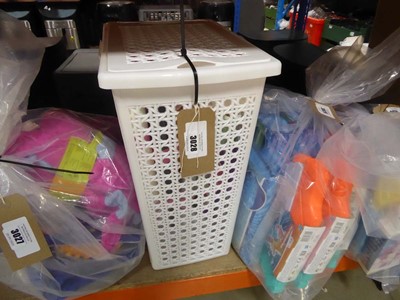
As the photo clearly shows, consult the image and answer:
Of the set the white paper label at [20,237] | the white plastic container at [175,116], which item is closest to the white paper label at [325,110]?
the white plastic container at [175,116]

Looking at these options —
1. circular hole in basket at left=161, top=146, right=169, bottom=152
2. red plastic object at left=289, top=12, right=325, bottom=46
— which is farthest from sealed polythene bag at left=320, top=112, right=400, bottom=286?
red plastic object at left=289, top=12, right=325, bottom=46

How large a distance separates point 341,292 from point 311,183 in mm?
546

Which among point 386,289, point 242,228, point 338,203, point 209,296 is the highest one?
point 338,203

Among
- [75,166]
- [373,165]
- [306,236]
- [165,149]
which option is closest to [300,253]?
[306,236]

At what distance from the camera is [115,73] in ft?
1.10

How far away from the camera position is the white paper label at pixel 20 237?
16.4 inches

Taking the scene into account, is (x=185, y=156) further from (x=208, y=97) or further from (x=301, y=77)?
Result: (x=301, y=77)

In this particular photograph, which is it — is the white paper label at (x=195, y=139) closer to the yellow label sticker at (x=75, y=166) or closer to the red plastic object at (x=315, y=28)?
the yellow label sticker at (x=75, y=166)

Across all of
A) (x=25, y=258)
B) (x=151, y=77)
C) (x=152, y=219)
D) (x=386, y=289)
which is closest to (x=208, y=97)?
(x=151, y=77)

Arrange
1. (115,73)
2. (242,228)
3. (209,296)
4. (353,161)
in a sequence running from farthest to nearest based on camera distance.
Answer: (209,296), (242,228), (353,161), (115,73)

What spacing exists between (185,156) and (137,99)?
0.11m

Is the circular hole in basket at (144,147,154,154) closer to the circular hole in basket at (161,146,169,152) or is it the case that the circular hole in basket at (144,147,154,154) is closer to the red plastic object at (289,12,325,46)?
the circular hole in basket at (161,146,169,152)

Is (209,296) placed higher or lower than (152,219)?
lower

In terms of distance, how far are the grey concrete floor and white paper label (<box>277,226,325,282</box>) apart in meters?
0.29
